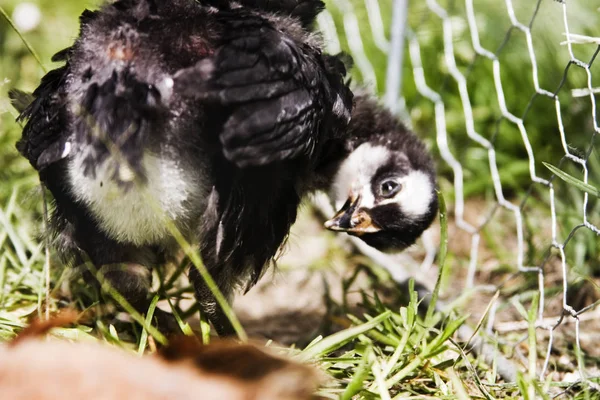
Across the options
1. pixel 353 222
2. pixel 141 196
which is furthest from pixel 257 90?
pixel 353 222

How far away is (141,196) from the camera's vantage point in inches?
53.5

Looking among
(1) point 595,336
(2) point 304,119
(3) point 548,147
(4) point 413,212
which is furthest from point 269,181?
(3) point 548,147

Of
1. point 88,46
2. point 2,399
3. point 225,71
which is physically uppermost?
point 88,46

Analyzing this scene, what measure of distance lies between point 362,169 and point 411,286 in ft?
1.50

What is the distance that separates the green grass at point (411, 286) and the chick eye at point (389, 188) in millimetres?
198

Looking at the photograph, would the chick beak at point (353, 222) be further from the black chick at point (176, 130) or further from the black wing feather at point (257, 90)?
the black wing feather at point (257, 90)

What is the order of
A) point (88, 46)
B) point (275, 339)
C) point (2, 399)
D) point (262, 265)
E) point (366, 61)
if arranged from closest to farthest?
point (2, 399) → point (88, 46) → point (262, 265) → point (275, 339) → point (366, 61)

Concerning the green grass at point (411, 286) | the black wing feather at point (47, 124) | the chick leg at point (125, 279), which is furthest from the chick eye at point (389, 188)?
the black wing feather at point (47, 124)

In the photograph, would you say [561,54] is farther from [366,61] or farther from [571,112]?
[366,61]

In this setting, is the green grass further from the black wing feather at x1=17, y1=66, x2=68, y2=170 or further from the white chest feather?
the black wing feather at x1=17, y1=66, x2=68, y2=170

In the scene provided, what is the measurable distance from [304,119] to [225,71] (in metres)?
0.19

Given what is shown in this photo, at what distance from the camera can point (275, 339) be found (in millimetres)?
2020

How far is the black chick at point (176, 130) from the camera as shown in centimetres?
134

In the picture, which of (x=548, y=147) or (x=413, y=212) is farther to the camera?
(x=548, y=147)
